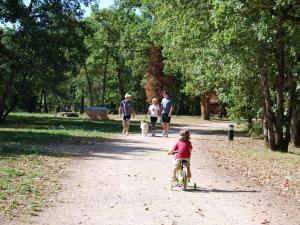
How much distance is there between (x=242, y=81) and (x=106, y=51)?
138 feet

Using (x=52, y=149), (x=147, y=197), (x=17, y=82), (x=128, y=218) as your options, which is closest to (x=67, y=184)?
(x=147, y=197)

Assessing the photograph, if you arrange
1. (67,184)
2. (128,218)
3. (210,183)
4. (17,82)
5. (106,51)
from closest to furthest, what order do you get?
1. (128,218)
2. (67,184)
3. (210,183)
4. (17,82)
5. (106,51)

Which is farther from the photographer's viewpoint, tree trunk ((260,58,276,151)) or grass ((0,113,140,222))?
tree trunk ((260,58,276,151))

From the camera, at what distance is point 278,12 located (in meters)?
14.1

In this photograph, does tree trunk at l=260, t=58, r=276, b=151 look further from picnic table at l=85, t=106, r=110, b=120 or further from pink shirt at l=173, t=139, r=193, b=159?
picnic table at l=85, t=106, r=110, b=120

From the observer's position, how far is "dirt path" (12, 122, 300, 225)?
8.34m

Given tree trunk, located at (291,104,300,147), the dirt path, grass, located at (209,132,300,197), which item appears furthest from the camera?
tree trunk, located at (291,104,300,147)

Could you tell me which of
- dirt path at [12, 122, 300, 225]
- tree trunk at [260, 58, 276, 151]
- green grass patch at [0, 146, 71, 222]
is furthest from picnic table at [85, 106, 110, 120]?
dirt path at [12, 122, 300, 225]

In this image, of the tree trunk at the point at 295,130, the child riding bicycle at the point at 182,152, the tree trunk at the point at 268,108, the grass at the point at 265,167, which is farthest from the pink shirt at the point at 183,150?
the tree trunk at the point at 295,130

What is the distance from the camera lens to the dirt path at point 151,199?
8336 millimetres

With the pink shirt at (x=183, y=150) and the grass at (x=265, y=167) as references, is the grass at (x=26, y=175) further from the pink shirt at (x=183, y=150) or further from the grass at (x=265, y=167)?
the grass at (x=265, y=167)

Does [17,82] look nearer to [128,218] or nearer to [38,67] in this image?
[38,67]

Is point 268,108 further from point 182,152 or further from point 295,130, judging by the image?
point 182,152

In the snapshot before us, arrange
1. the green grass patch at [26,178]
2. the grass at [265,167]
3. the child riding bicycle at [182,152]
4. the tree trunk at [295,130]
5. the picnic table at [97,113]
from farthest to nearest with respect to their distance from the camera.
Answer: the picnic table at [97,113]
the tree trunk at [295,130]
the grass at [265,167]
the child riding bicycle at [182,152]
the green grass patch at [26,178]
